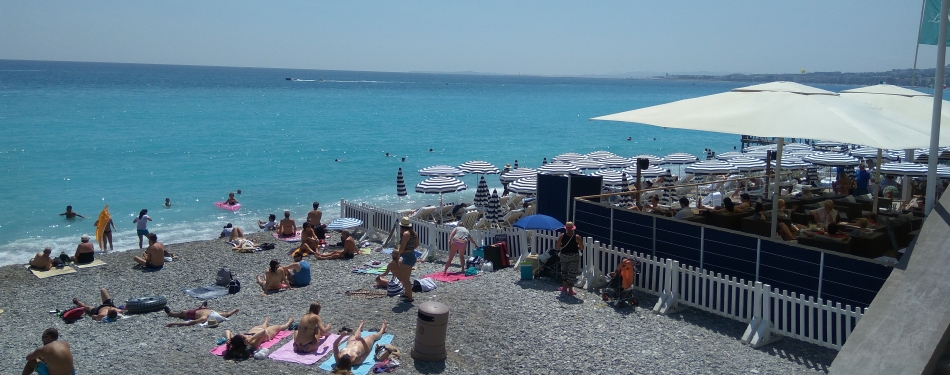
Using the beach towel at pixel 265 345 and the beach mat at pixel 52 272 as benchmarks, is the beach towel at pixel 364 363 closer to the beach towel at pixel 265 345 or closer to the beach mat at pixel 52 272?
the beach towel at pixel 265 345

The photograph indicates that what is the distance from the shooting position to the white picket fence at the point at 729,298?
26.7 ft

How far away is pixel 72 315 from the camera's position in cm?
1094

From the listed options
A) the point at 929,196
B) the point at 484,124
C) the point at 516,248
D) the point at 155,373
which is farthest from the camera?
the point at 484,124

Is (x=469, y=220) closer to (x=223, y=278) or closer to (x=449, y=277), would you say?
(x=449, y=277)

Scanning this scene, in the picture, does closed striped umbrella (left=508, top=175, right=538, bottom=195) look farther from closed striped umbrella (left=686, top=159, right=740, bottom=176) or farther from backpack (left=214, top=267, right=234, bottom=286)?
backpack (left=214, top=267, right=234, bottom=286)

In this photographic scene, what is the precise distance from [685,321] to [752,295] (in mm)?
901

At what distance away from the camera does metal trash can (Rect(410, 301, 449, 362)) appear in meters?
7.89

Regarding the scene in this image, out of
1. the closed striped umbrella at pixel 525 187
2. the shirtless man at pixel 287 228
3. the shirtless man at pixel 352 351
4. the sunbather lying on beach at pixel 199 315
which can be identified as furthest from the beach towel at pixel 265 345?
the closed striped umbrella at pixel 525 187

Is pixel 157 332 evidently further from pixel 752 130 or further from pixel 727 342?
pixel 752 130

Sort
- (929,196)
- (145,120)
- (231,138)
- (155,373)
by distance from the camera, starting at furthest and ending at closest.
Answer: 1. (145,120)
2. (231,138)
3. (929,196)
4. (155,373)

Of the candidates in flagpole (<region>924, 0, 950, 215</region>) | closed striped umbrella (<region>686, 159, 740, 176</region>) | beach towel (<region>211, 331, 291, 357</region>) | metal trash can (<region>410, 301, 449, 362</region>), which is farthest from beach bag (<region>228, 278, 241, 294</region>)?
closed striped umbrella (<region>686, 159, 740, 176</region>)

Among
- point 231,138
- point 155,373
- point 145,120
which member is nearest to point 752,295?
point 155,373

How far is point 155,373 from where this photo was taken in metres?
8.02

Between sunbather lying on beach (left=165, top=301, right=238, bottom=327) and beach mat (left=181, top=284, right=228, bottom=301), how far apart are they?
1209mm
